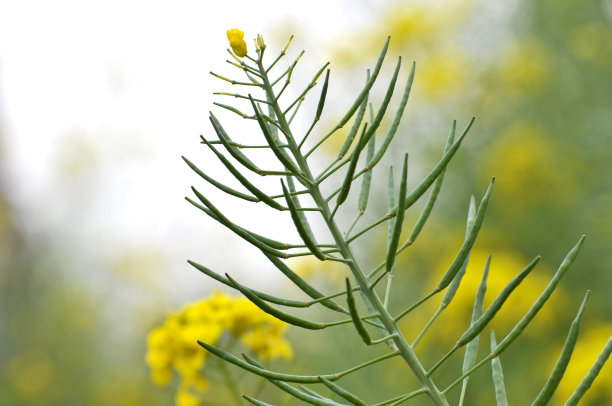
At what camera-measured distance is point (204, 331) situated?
0.84m

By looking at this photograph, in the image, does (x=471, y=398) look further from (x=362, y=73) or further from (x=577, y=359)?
(x=362, y=73)

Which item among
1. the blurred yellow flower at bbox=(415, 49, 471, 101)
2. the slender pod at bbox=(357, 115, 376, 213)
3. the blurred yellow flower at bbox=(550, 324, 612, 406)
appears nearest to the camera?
the slender pod at bbox=(357, 115, 376, 213)

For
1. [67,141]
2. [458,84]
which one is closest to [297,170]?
[458,84]

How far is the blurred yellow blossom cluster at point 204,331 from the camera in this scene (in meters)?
0.85

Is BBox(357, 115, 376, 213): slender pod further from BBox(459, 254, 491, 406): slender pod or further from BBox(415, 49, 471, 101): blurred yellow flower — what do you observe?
BBox(415, 49, 471, 101): blurred yellow flower

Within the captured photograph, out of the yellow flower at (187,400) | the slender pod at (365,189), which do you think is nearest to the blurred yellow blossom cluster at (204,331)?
the yellow flower at (187,400)

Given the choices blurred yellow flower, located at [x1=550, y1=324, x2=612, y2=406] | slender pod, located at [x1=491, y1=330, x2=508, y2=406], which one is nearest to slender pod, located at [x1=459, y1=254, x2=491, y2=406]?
slender pod, located at [x1=491, y1=330, x2=508, y2=406]

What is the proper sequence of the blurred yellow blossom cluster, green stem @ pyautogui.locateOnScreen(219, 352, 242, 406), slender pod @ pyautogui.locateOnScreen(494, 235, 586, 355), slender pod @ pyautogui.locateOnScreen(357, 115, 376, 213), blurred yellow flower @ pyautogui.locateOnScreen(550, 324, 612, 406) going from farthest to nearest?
blurred yellow flower @ pyautogui.locateOnScreen(550, 324, 612, 406)
the blurred yellow blossom cluster
green stem @ pyautogui.locateOnScreen(219, 352, 242, 406)
slender pod @ pyautogui.locateOnScreen(357, 115, 376, 213)
slender pod @ pyautogui.locateOnScreen(494, 235, 586, 355)

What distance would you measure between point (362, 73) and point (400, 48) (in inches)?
6.8

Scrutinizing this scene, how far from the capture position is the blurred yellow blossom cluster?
33.5 inches

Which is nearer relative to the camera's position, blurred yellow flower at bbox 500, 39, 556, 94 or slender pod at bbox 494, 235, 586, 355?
slender pod at bbox 494, 235, 586, 355

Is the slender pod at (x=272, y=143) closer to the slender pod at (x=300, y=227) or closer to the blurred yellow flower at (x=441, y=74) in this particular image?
the slender pod at (x=300, y=227)

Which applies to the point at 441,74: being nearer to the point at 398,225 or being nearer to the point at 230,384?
the point at 230,384

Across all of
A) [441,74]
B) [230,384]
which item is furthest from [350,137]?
[441,74]
